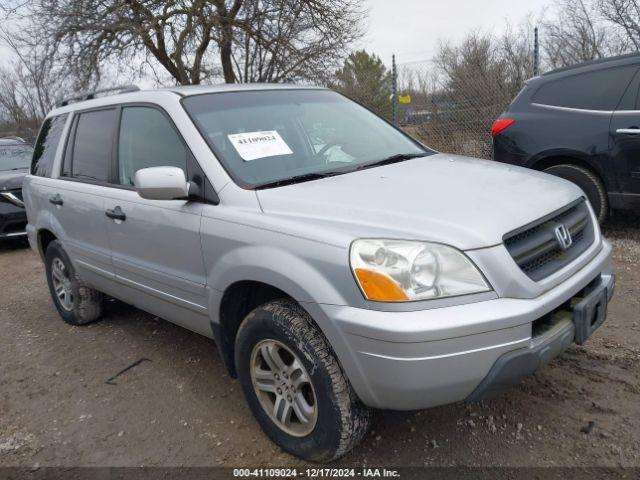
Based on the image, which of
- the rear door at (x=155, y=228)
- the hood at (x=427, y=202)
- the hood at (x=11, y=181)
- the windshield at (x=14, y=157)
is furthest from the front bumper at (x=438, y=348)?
the windshield at (x=14, y=157)

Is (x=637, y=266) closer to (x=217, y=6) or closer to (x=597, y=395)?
(x=597, y=395)

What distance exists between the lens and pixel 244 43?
14.4m

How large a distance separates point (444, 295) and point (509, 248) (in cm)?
35

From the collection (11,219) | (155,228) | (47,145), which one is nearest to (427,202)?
(155,228)

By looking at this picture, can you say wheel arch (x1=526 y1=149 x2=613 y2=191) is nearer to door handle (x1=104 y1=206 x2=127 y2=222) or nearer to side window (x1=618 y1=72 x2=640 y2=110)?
side window (x1=618 y1=72 x2=640 y2=110)

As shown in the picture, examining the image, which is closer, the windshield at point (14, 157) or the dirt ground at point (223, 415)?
the dirt ground at point (223, 415)

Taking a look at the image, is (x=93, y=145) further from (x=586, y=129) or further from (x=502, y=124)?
(x=586, y=129)

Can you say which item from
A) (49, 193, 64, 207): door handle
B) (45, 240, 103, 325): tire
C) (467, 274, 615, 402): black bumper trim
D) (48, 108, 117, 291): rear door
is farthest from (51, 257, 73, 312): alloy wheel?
(467, 274, 615, 402): black bumper trim

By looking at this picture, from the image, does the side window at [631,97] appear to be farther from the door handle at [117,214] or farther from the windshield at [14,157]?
the windshield at [14,157]

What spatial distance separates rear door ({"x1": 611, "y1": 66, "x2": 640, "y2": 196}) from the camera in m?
4.92

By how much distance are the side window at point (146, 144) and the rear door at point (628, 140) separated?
4105 mm

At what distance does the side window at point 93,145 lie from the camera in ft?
11.8

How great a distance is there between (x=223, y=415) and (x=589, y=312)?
1.91m

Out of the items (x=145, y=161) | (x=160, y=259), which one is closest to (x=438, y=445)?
(x=160, y=259)
